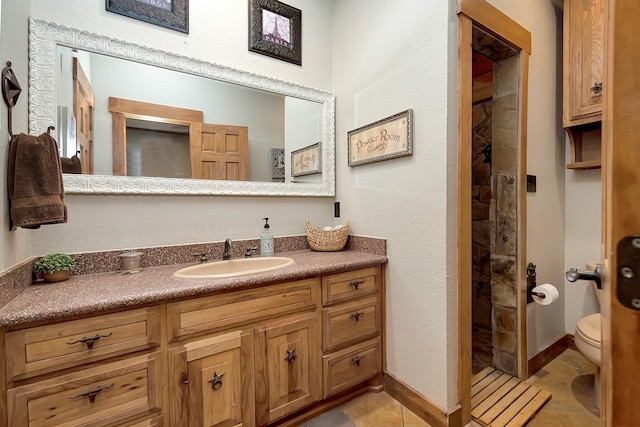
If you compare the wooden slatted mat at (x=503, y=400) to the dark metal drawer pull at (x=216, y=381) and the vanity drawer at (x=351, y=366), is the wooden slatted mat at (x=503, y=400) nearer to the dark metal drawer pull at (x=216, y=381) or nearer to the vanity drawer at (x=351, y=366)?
the vanity drawer at (x=351, y=366)

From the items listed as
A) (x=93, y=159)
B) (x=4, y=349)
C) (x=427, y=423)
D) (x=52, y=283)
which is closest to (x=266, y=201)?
(x=93, y=159)

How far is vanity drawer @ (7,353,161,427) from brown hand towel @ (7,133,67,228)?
58 cm

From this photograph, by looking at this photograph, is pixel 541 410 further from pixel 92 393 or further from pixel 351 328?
pixel 92 393

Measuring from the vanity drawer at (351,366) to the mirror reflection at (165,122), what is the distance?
121 centimetres

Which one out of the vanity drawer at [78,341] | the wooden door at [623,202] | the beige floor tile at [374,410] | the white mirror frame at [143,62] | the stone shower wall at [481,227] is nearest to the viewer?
the wooden door at [623,202]

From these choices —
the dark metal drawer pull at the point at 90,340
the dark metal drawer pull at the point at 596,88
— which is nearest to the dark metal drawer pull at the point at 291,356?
the dark metal drawer pull at the point at 90,340

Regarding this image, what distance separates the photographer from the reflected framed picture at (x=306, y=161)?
207 cm

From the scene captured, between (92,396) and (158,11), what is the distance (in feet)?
6.14

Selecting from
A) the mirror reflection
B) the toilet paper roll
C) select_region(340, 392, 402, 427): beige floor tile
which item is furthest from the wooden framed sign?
select_region(340, 392, 402, 427): beige floor tile

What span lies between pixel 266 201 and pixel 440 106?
1.21 meters

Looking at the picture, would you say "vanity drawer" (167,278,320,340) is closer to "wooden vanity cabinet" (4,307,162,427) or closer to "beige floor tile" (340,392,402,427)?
"wooden vanity cabinet" (4,307,162,427)

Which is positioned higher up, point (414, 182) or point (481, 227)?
point (414, 182)

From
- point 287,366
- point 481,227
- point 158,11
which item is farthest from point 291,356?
point 158,11

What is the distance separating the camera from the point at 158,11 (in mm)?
1560
